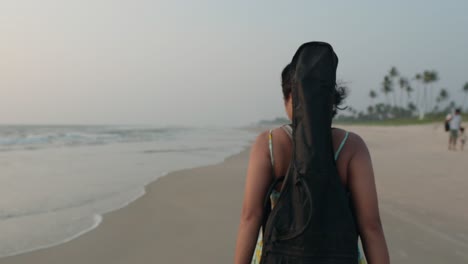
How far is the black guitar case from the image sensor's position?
131cm

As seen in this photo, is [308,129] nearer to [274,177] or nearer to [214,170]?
[274,177]

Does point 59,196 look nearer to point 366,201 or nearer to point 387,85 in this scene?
point 366,201

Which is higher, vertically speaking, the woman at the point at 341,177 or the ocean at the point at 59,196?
the woman at the point at 341,177

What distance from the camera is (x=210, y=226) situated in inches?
187

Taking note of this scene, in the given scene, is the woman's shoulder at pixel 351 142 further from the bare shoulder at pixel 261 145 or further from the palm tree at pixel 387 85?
the palm tree at pixel 387 85

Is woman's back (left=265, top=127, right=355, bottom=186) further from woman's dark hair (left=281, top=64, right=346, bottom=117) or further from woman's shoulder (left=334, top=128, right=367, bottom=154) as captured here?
woman's dark hair (left=281, top=64, right=346, bottom=117)

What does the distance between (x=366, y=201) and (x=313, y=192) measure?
0.31 meters

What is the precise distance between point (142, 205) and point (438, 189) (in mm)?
5617

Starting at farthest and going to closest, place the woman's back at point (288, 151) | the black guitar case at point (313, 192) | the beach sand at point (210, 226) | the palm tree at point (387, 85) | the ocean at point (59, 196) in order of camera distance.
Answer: the palm tree at point (387, 85) < the ocean at point (59, 196) < the beach sand at point (210, 226) < the woman's back at point (288, 151) < the black guitar case at point (313, 192)

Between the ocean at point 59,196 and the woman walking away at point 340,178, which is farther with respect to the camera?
the ocean at point 59,196

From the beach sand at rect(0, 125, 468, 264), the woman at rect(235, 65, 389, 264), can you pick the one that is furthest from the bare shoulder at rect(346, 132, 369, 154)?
the beach sand at rect(0, 125, 468, 264)

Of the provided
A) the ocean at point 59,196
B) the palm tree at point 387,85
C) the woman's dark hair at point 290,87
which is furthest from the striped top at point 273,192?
the palm tree at point 387,85

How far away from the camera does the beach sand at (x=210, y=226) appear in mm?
3744

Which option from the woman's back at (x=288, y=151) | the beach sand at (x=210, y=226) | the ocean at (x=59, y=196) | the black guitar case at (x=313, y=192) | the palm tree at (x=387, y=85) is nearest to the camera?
the black guitar case at (x=313, y=192)
